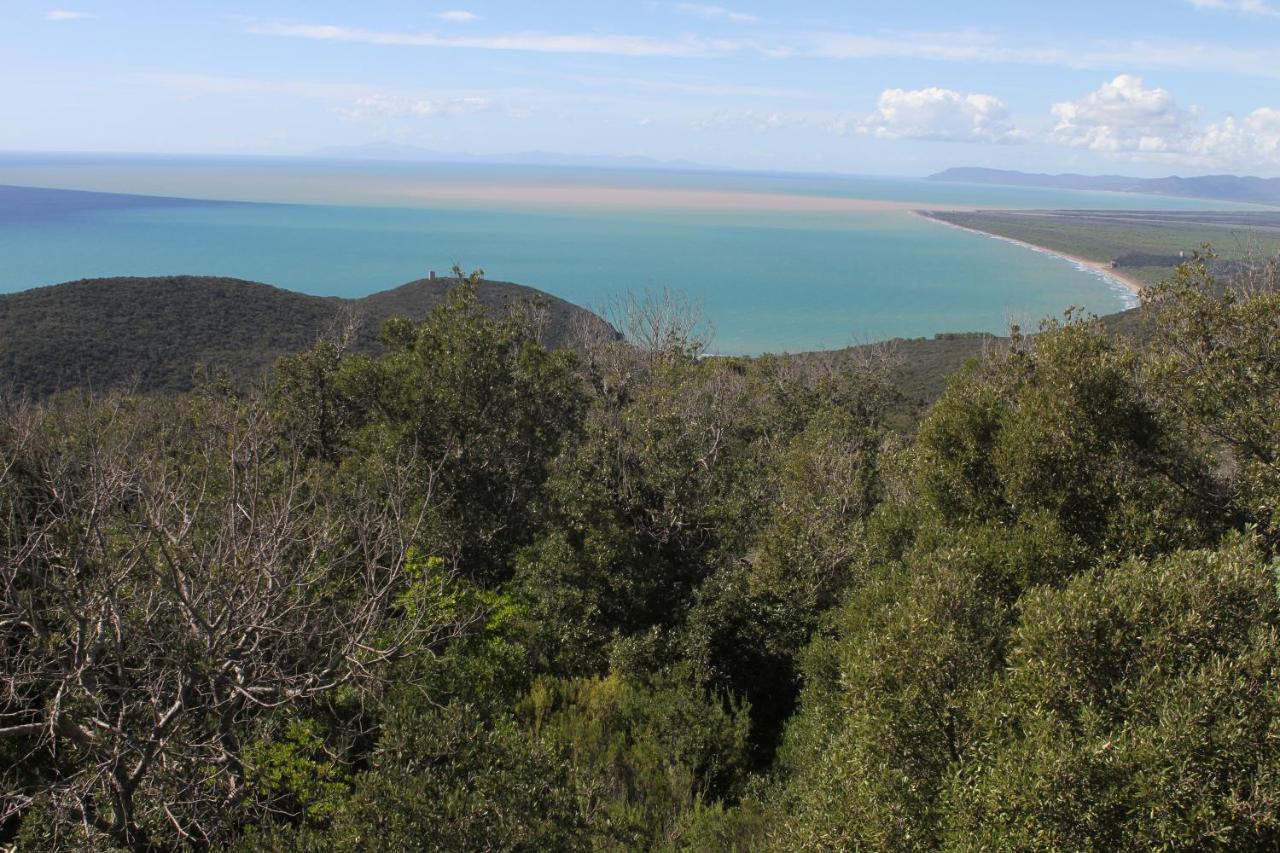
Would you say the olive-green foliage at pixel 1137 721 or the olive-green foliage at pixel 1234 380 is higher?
the olive-green foliage at pixel 1234 380

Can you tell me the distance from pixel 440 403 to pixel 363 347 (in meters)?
41.6

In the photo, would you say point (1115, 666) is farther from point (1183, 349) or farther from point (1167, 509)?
point (1183, 349)

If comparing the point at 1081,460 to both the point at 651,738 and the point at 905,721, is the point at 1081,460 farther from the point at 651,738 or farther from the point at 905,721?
the point at 651,738

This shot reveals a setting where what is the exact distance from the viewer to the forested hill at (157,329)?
47.6 metres

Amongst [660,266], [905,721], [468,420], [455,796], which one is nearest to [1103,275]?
[660,266]

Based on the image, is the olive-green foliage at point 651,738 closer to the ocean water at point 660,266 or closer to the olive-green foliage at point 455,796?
the olive-green foliage at point 455,796

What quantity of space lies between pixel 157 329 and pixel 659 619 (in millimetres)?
52840

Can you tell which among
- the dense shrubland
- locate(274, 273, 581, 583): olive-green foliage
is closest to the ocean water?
locate(274, 273, 581, 583): olive-green foliage

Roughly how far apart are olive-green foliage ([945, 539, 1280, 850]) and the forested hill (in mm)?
36933

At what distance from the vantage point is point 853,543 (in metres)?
13.6

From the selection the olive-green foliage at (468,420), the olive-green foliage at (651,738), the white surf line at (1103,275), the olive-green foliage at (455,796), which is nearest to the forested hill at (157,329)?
the olive-green foliage at (468,420)

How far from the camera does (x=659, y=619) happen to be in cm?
1500

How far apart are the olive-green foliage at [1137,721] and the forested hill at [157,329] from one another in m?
36.9

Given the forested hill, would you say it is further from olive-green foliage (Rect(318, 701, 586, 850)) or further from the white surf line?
the white surf line
